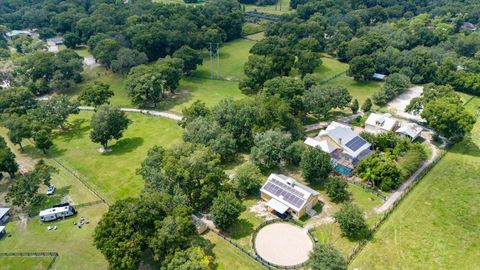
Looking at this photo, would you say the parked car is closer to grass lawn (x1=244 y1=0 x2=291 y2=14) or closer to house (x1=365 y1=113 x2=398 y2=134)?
house (x1=365 y1=113 x2=398 y2=134)

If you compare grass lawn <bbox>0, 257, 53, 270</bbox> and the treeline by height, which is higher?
the treeline

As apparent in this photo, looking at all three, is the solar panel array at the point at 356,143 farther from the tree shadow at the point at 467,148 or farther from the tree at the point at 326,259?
the tree at the point at 326,259

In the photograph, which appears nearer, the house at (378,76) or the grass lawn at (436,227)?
the grass lawn at (436,227)

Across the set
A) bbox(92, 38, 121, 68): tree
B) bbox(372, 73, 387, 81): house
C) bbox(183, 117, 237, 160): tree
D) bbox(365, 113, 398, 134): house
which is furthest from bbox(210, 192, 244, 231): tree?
bbox(92, 38, 121, 68): tree

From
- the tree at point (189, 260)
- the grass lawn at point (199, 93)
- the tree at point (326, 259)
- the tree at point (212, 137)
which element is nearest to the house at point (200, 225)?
the tree at point (189, 260)

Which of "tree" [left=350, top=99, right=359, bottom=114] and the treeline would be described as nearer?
"tree" [left=350, top=99, right=359, bottom=114]

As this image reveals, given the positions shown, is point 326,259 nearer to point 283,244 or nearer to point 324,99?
point 283,244

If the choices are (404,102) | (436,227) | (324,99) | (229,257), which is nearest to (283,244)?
(229,257)
